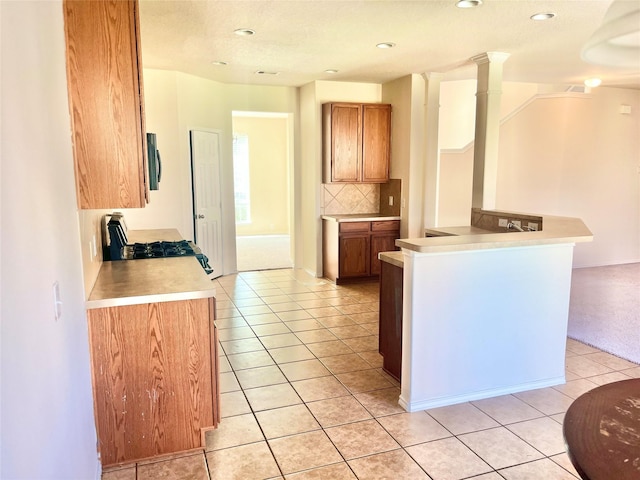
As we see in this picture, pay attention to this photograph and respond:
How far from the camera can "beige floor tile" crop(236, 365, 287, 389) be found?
10.6 ft

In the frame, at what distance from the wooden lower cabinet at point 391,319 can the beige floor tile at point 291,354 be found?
0.65 meters

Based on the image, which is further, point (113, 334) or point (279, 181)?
point (279, 181)

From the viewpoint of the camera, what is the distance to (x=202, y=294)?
233 centimetres

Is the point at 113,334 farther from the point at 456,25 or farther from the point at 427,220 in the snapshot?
the point at 427,220

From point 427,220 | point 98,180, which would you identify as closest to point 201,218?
point 427,220

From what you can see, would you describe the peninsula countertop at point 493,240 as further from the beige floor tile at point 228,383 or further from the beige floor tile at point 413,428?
the beige floor tile at point 228,383

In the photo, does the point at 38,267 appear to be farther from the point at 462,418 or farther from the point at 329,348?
the point at 329,348

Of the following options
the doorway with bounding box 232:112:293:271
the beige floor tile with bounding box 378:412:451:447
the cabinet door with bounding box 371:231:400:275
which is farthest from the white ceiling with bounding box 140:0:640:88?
the doorway with bounding box 232:112:293:271

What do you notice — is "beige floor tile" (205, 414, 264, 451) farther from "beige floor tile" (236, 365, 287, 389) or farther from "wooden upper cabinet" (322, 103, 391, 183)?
"wooden upper cabinet" (322, 103, 391, 183)

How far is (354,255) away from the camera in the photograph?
6.00 m

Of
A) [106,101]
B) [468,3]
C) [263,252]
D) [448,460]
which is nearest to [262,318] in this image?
[448,460]

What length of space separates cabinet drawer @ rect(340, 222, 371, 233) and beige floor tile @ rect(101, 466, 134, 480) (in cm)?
402

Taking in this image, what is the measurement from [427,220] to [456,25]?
2765 mm

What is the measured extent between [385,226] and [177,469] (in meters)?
4.35
